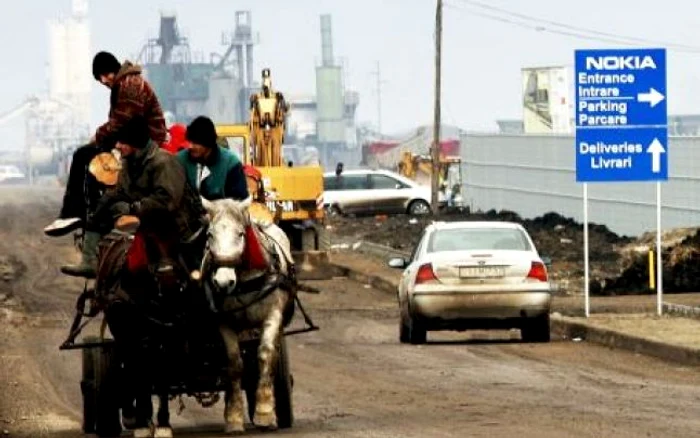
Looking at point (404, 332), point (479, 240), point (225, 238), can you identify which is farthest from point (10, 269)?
point (225, 238)

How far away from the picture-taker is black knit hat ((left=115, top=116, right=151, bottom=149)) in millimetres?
17094

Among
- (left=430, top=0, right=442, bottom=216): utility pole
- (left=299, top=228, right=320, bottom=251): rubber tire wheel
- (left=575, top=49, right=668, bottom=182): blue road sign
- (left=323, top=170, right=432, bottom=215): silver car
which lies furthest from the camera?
(left=323, top=170, right=432, bottom=215): silver car

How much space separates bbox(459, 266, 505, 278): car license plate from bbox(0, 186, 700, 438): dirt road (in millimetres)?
858

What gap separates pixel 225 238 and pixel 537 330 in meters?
13.0

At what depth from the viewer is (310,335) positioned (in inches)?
1266

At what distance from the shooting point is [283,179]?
49.8m

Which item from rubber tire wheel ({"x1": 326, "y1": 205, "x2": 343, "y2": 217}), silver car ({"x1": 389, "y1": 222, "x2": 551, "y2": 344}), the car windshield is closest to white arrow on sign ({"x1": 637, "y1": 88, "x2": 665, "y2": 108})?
the car windshield

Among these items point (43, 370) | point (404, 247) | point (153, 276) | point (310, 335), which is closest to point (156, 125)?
point (153, 276)

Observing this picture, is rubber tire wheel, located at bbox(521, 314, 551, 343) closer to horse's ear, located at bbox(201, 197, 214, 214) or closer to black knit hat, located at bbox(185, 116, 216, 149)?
black knit hat, located at bbox(185, 116, 216, 149)

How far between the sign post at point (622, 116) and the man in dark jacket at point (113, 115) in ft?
46.5

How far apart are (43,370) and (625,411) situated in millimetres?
9644

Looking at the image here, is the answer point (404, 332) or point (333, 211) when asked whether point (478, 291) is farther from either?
point (333, 211)

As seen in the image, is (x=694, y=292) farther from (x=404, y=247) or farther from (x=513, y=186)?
(x=513, y=186)

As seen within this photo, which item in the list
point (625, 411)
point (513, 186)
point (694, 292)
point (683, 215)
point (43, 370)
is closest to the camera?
point (625, 411)
